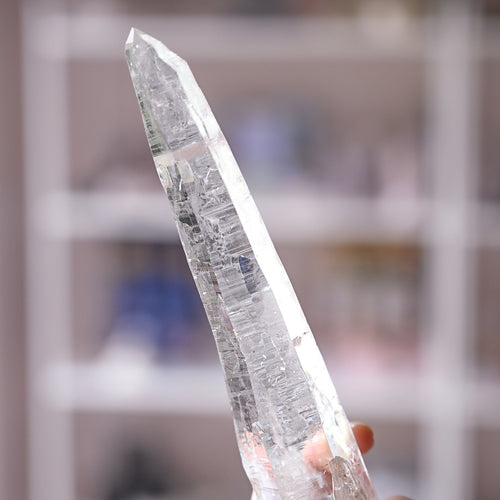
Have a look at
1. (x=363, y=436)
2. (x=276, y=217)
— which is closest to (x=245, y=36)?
(x=276, y=217)

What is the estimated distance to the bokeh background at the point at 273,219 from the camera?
179 cm

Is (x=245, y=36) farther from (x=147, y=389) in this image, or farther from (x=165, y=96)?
(x=165, y=96)

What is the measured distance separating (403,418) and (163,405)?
0.65 metres

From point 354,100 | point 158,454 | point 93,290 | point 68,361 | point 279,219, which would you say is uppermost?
point 354,100

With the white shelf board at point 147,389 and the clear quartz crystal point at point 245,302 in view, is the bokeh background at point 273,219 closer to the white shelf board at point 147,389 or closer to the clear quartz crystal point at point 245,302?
the white shelf board at point 147,389

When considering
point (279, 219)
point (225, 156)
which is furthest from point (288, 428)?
point (279, 219)

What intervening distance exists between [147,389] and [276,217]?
23.5 inches

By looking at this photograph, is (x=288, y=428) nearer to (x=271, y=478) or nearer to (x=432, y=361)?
(x=271, y=478)

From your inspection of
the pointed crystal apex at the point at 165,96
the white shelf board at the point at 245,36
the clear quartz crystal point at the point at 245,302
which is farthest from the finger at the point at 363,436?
the white shelf board at the point at 245,36

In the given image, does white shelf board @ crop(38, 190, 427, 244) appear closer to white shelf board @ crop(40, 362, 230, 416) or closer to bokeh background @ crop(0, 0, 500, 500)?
bokeh background @ crop(0, 0, 500, 500)

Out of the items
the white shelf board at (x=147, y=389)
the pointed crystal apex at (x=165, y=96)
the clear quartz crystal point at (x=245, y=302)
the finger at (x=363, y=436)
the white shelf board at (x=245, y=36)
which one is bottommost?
the white shelf board at (x=147, y=389)

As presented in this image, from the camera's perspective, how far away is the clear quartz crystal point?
0.40m

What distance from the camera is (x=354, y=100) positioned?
2.04m

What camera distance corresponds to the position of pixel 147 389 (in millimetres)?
1925
